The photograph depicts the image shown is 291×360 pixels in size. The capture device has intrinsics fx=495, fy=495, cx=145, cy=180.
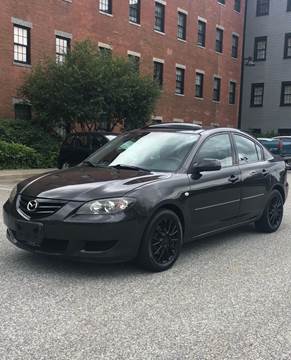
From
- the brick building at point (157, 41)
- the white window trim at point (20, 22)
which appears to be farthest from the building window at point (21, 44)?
the white window trim at point (20, 22)

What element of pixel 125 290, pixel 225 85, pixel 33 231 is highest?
pixel 225 85

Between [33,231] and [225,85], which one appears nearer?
[33,231]

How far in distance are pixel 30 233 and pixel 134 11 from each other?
25854 millimetres

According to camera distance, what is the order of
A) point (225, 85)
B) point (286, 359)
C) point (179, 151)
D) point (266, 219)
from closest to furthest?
point (286, 359), point (179, 151), point (266, 219), point (225, 85)

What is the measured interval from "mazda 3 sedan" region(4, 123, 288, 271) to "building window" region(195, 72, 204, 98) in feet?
93.8

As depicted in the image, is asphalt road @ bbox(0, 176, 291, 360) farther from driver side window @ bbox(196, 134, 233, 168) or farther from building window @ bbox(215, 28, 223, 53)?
building window @ bbox(215, 28, 223, 53)

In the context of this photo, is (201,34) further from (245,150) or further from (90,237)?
(90,237)

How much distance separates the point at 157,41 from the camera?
30.3 metres

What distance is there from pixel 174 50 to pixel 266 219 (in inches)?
1030

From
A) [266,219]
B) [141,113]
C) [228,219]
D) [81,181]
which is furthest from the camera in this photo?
[141,113]

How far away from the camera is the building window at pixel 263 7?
41.5 m

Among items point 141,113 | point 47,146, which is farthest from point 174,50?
point 47,146

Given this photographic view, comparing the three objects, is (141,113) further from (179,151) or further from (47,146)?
(179,151)

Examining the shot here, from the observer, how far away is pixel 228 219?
Result: 21.1 ft
